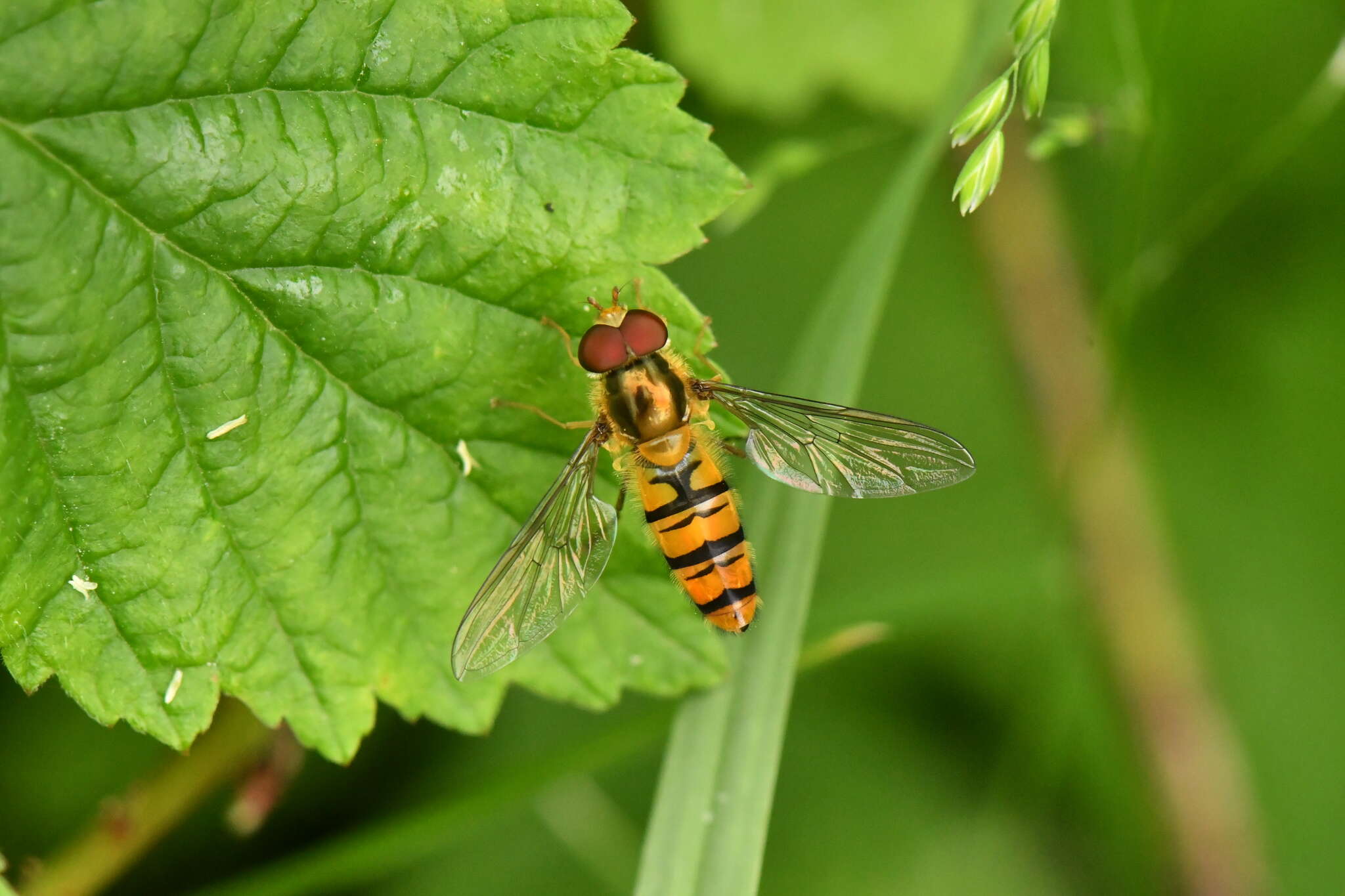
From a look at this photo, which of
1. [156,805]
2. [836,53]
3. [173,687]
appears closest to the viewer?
[173,687]

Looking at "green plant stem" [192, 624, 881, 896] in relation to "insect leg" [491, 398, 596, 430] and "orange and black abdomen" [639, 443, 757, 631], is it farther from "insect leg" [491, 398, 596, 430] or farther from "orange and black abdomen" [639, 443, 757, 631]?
"insect leg" [491, 398, 596, 430]

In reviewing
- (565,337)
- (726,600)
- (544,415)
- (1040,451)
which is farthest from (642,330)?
(1040,451)

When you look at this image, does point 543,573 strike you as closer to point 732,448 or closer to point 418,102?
point 732,448

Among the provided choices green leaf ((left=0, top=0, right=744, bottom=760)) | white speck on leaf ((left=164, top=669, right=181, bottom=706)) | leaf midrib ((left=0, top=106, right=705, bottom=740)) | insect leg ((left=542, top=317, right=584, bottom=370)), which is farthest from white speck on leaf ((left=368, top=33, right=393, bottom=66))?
white speck on leaf ((left=164, top=669, right=181, bottom=706))

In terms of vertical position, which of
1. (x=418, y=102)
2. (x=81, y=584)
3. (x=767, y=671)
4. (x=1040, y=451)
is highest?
(x=1040, y=451)

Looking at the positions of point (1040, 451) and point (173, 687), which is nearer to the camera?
point (173, 687)

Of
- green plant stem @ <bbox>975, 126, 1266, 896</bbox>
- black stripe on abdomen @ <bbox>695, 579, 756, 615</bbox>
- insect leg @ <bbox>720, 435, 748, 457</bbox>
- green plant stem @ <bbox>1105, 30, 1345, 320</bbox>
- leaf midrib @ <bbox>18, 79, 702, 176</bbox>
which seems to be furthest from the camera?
green plant stem @ <bbox>975, 126, 1266, 896</bbox>

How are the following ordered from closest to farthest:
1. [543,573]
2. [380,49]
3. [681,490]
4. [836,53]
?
[380,49], [543,573], [681,490], [836,53]

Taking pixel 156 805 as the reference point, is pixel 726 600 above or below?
above

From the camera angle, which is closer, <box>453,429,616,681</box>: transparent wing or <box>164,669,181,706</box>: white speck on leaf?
<box>164,669,181,706</box>: white speck on leaf
